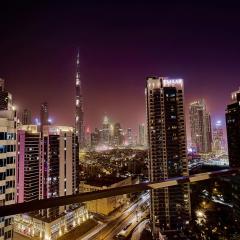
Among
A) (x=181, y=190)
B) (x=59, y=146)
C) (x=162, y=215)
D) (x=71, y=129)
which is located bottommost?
(x=162, y=215)

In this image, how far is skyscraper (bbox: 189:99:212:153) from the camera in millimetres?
56062

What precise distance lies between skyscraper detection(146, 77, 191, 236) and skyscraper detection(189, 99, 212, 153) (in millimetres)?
39973

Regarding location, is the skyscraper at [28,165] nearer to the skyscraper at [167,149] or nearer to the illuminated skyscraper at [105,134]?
the skyscraper at [167,149]

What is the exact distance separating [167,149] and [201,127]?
41.2 m

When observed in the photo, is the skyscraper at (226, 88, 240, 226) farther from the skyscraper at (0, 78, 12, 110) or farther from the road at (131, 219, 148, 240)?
the skyscraper at (0, 78, 12, 110)

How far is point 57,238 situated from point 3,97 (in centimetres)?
1195

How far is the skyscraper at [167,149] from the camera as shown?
1736 cm

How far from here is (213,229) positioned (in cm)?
1404

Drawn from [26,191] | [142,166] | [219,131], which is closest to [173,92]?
[26,191]

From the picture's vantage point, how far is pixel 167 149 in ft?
61.5

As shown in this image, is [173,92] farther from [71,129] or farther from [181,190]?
[71,129]

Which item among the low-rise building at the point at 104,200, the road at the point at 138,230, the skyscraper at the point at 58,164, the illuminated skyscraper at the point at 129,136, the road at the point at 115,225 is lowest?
the road at the point at 138,230

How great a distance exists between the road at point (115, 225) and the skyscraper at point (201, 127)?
37.3 m

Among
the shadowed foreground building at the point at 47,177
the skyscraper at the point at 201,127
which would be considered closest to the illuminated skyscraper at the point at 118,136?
the skyscraper at the point at 201,127
